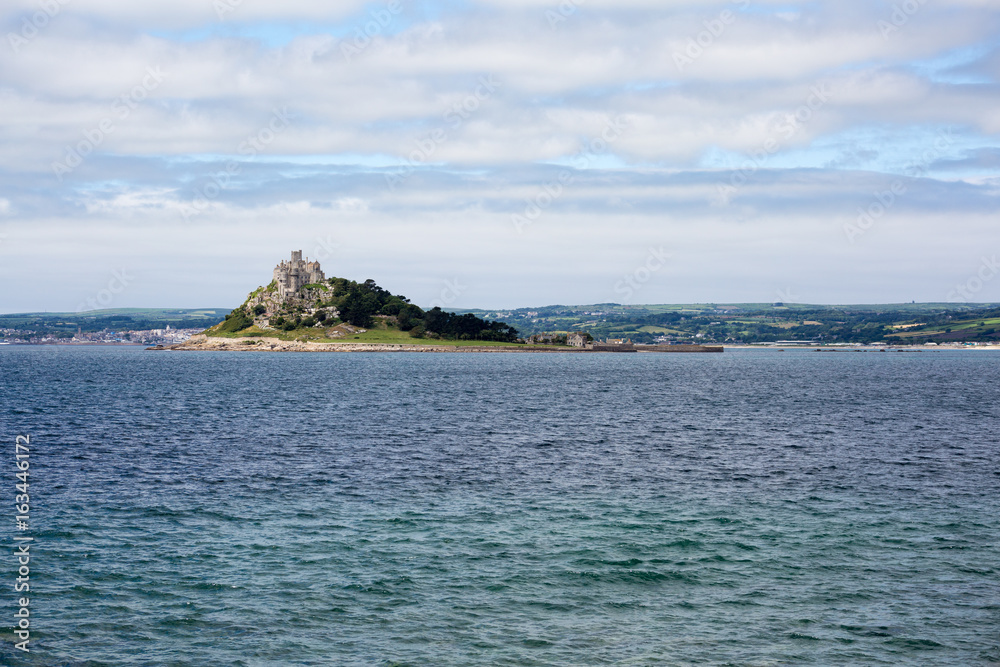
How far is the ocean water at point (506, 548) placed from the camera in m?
20.6

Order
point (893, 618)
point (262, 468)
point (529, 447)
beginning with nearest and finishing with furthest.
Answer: point (893, 618) → point (262, 468) → point (529, 447)

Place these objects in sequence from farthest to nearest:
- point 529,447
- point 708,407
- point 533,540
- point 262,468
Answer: point 708,407 → point 529,447 → point 262,468 → point 533,540

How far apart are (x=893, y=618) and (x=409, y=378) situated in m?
126

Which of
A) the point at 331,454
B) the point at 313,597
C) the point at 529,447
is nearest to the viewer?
the point at 313,597

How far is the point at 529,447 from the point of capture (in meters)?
55.3

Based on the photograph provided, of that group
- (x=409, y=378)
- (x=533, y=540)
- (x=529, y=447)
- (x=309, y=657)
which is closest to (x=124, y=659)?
(x=309, y=657)

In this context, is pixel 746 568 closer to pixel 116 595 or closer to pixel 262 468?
pixel 116 595

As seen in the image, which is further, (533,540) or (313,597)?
(533,540)

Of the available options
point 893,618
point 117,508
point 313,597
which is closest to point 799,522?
point 893,618

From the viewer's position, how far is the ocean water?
20.6 metres

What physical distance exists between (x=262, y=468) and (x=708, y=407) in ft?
191

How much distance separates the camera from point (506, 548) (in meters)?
28.6

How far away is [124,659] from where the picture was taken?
1930 centimetres

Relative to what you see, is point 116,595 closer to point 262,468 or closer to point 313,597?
point 313,597
